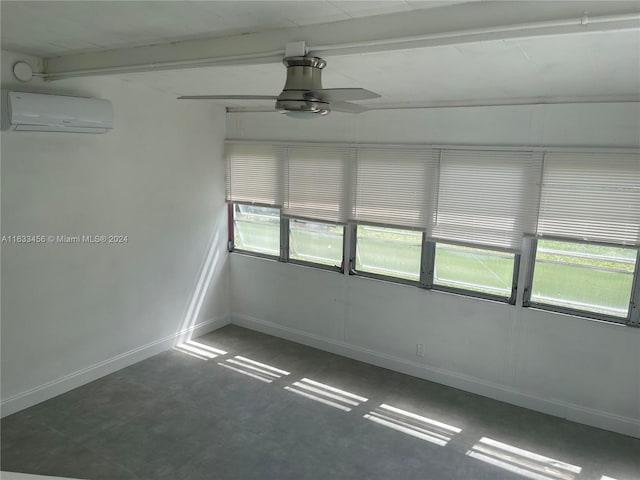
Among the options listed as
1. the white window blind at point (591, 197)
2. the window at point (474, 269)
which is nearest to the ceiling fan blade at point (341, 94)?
the white window blind at point (591, 197)

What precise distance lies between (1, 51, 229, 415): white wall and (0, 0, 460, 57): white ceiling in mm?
1054

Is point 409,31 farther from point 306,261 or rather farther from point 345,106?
point 306,261

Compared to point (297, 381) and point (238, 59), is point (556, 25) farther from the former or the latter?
point (297, 381)

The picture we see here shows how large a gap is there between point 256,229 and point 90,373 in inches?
92.0

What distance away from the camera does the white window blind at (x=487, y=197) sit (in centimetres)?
377

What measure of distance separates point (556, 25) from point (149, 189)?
3.82 metres

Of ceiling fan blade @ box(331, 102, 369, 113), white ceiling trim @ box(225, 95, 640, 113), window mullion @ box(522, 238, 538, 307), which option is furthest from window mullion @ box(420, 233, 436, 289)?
ceiling fan blade @ box(331, 102, 369, 113)

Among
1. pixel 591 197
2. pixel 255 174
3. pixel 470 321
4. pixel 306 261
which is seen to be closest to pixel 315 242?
pixel 306 261

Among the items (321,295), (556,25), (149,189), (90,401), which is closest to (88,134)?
(149,189)

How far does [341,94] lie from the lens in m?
2.00

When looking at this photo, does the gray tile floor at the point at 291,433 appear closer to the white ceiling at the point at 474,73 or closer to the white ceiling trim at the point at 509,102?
the white ceiling trim at the point at 509,102

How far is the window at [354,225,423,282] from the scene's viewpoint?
4.49 m

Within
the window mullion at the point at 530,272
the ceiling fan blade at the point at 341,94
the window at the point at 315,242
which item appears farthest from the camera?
the window at the point at 315,242

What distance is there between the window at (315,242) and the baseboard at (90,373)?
1439mm
